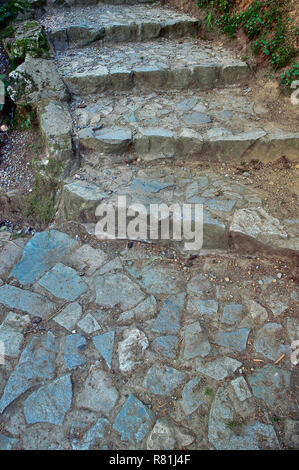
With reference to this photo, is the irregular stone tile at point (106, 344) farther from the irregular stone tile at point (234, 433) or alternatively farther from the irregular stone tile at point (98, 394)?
the irregular stone tile at point (234, 433)

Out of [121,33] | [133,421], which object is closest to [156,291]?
[133,421]

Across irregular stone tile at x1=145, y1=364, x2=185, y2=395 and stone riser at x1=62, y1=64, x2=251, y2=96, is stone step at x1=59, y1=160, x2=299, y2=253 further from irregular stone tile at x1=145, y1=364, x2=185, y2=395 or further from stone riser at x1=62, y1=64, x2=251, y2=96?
stone riser at x1=62, y1=64, x2=251, y2=96

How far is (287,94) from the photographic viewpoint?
3.42 meters

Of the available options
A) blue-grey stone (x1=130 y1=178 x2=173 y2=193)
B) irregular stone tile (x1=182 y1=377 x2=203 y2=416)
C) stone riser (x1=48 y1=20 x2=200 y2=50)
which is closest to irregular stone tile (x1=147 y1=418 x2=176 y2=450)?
irregular stone tile (x1=182 y1=377 x2=203 y2=416)

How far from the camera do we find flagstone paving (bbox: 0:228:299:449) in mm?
1676

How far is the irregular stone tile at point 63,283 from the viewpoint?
2318 mm

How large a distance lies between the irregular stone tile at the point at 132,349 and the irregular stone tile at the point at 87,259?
0.64 metres

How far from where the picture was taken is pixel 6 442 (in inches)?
64.5

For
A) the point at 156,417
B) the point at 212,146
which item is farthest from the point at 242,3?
the point at 156,417

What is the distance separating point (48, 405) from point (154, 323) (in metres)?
0.79

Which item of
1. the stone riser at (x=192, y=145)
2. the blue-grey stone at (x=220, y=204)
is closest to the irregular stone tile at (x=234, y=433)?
the blue-grey stone at (x=220, y=204)

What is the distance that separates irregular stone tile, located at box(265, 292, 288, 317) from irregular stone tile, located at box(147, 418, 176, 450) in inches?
39.6

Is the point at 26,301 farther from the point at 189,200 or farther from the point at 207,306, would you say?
the point at 189,200

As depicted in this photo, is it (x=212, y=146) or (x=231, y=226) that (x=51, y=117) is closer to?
(x=212, y=146)
